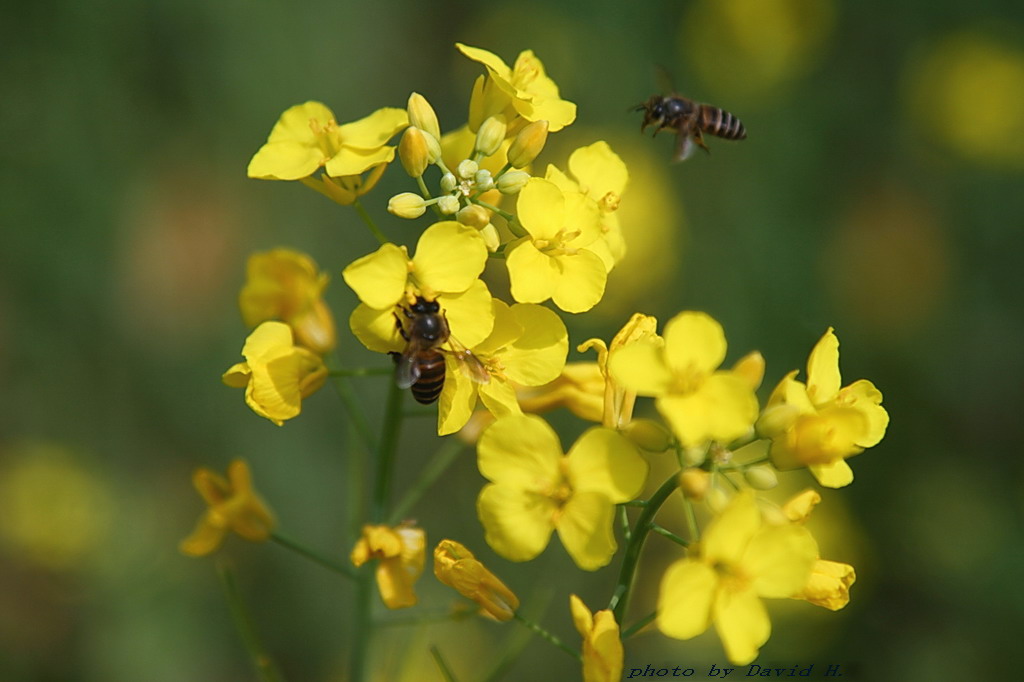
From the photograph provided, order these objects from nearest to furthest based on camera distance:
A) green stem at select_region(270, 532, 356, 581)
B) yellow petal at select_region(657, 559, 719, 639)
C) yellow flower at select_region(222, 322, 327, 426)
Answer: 1. yellow petal at select_region(657, 559, 719, 639)
2. yellow flower at select_region(222, 322, 327, 426)
3. green stem at select_region(270, 532, 356, 581)

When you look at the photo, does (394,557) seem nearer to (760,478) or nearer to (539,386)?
(539,386)

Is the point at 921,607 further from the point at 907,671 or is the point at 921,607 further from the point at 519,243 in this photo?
the point at 519,243

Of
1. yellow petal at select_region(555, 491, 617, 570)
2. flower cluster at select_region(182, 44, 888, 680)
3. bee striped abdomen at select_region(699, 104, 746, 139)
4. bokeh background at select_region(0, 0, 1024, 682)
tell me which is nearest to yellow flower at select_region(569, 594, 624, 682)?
flower cluster at select_region(182, 44, 888, 680)

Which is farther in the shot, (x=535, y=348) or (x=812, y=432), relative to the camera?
(x=535, y=348)

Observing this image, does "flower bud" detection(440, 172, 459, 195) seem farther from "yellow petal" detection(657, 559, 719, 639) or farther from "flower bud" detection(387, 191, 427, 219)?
"yellow petal" detection(657, 559, 719, 639)

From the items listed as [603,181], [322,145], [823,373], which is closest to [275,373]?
[322,145]

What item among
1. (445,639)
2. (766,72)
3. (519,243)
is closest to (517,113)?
(519,243)

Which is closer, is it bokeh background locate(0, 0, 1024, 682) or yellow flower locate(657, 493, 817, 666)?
yellow flower locate(657, 493, 817, 666)
